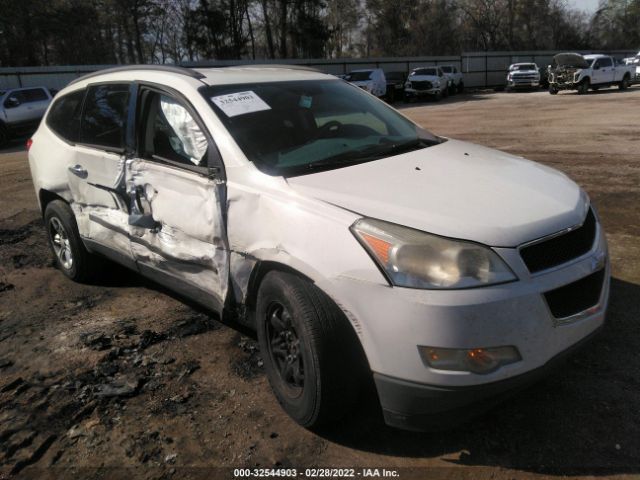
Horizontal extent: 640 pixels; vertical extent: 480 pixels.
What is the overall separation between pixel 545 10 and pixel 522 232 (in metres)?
71.6

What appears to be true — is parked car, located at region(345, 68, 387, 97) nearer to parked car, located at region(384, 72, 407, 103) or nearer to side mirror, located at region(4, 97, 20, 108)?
parked car, located at region(384, 72, 407, 103)

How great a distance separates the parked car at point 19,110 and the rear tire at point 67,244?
15.5m

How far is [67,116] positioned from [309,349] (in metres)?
3.39

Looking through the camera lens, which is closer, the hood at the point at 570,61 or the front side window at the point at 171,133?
the front side window at the point at 171,133

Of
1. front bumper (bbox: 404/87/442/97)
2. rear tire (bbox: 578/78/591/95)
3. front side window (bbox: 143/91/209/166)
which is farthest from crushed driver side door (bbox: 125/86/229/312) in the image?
rear tire (bbox: 578/78/591/95)

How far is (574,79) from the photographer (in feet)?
95.7

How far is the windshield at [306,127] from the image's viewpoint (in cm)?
312

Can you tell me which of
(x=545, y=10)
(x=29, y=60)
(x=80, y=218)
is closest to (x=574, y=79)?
(x=80, y=218)

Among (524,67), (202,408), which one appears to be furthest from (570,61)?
(202,408)

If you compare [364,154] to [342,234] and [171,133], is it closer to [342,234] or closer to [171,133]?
[342,234]

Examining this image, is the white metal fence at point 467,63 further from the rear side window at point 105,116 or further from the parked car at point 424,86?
the rear side window at point 105,116

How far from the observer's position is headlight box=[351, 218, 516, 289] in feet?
7.35

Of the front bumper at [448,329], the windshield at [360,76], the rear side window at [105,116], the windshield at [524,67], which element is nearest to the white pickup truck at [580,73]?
the windshield at [524,67]

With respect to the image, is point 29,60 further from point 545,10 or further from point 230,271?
point 545,10
